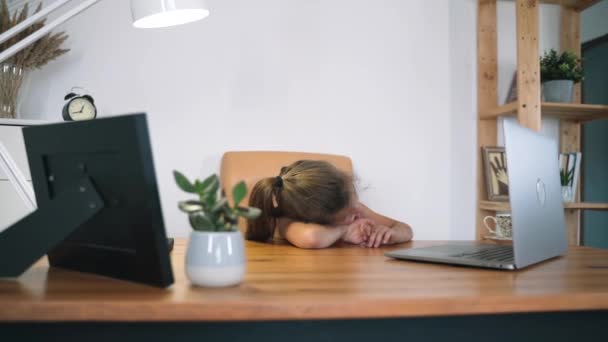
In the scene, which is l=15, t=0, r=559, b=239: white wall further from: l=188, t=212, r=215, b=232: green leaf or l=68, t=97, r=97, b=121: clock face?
l=188, t=212, r=215, b=232: green leaf

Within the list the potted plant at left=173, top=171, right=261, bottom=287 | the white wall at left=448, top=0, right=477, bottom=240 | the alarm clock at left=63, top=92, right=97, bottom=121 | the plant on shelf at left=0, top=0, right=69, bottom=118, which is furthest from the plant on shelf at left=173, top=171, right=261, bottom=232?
the white wall at left=448, top=0, right=477, bottom=240

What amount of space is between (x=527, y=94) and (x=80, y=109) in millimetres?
2043

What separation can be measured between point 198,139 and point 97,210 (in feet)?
5.76

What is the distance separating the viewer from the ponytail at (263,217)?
1.52 metres

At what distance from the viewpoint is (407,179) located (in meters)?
2.70

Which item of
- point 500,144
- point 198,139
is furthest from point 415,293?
point 500,144

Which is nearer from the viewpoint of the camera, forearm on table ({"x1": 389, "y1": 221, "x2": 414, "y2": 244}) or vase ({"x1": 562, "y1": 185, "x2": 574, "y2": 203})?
forearm on table ({"x1": 389, "y1": 221, "x2": 414, "y2": 244})

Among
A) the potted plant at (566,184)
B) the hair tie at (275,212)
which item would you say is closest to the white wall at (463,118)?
the potted plant at (566,184)

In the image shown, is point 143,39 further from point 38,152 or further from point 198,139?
point 38,152

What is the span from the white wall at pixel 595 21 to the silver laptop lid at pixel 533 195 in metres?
3.21

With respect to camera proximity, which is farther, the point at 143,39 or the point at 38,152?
the point at 143,39

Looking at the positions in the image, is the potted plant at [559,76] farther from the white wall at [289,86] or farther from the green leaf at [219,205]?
the green leaf at [219,205]

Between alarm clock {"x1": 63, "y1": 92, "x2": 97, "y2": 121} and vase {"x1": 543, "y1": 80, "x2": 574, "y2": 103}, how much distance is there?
2.24 m

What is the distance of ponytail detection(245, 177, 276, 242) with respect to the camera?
152 cm
